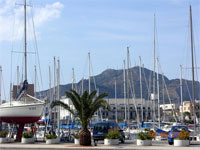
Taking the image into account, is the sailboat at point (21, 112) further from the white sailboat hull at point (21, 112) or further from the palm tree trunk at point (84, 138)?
the palm tree trunk at point (84, 138)

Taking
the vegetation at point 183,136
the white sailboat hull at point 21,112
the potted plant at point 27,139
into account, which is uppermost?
the white sailboat hull at point 21,112

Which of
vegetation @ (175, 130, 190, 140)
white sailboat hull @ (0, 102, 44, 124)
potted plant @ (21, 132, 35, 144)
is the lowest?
potted plant @ (21, 132, 35, 144)

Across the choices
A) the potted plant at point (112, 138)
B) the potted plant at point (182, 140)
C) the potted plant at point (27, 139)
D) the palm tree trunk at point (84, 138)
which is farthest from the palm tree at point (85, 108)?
the potted plant at point (182, 140)

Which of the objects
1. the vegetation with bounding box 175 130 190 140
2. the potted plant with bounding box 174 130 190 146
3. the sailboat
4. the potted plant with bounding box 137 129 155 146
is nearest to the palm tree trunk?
the potted plant with bounding box 137 129 155 146

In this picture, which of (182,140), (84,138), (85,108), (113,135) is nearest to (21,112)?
(85,108)

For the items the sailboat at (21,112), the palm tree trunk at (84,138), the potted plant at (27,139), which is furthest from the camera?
the sailboat at (21,112)

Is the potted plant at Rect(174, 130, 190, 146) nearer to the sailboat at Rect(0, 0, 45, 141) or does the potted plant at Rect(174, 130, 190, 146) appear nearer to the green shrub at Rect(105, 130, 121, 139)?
the green shrub at Rect(105, 130, 121, 139)

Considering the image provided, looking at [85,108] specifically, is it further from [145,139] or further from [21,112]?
[21,112]

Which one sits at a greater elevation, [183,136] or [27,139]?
[183,136]

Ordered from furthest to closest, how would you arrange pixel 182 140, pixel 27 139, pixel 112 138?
1. pixel 27 139
2. pixel 112 138
3. pixel 182 140

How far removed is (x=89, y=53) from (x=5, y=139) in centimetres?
3362

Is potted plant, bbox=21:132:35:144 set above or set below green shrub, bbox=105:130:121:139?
below

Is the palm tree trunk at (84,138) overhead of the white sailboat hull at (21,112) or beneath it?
beneath

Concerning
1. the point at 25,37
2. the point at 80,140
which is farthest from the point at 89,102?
the point at 25,37
